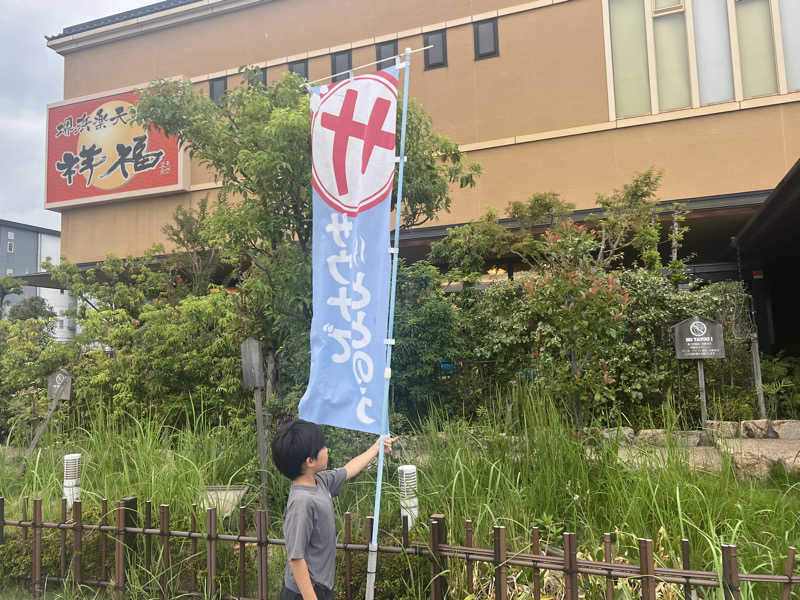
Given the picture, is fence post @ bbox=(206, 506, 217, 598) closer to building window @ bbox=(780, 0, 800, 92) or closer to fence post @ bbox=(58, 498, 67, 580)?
fence post @ bbox=(58, 498, 67, 580)

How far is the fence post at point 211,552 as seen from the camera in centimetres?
349

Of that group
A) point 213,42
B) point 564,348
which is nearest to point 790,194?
point 564,348

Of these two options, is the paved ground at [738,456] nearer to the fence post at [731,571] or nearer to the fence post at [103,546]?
the fence post at [731,571]

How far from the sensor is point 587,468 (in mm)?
3975

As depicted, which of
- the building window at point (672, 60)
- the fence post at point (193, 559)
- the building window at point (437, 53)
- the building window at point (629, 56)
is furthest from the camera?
→ the building window at point (437, 53)

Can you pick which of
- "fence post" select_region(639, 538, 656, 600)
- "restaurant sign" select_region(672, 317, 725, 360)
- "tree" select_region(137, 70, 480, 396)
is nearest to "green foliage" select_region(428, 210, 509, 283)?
"tree" select_region(137, 70, 480, 396)

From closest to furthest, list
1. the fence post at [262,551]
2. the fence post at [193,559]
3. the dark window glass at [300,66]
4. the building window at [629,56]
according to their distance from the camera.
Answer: the fence post at [262,551] < the fence post at [193,559] < the building window at [629,56] < the dark window glass at [300,66]

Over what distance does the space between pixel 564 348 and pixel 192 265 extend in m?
8.65

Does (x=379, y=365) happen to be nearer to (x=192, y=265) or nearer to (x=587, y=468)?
(x=587, y=468)

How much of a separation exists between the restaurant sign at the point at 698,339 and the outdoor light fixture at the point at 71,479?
650 centimetres

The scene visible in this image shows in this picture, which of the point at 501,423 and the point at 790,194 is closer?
the point at 501,423

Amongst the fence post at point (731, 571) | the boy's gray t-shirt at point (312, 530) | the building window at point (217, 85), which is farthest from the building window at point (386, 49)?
the fence post at point (731, 571)

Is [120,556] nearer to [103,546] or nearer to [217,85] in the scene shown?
[103,546]

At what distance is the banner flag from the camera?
3.46 meters
